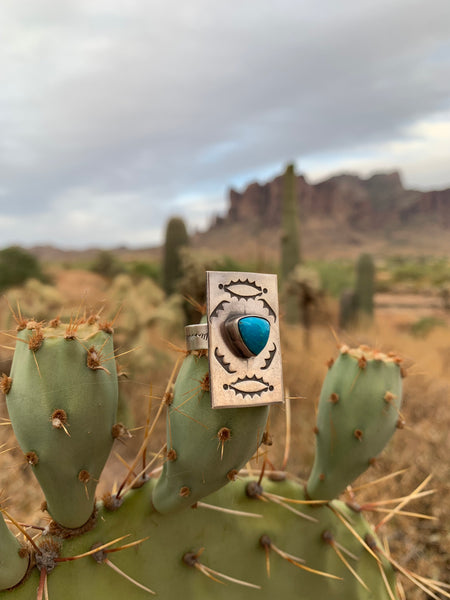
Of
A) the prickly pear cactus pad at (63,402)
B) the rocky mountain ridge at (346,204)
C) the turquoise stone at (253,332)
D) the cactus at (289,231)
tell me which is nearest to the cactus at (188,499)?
the prickly pear cactus pad at (63,402)

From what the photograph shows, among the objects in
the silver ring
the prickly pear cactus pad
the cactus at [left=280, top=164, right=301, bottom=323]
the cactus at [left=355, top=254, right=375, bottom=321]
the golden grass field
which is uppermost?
the cactus at [left=280, top=164, right=301, bottom=323]

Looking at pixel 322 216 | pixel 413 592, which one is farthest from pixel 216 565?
pixel 322 216

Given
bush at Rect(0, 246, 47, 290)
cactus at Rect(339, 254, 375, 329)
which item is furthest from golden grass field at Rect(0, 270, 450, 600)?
bush at Rect(0, 246, 47, 290)

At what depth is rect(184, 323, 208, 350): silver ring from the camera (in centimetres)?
85

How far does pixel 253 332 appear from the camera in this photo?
0.81 m

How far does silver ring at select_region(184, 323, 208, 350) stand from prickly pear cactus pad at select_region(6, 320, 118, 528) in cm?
17

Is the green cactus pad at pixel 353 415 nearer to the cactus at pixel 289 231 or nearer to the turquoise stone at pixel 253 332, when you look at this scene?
the turquoise stone at pixel 253 332

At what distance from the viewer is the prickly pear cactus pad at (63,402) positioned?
2.87 feet

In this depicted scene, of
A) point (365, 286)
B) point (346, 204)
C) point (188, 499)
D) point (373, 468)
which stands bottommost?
point (373, 468)

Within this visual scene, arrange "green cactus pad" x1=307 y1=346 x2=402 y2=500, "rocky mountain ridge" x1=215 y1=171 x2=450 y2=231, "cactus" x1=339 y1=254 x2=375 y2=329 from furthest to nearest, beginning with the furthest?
"rocky mountain ridge" x1=215 y1=171 x2=450 y2=231 < "cactus" x1=339 y1=254 x2=375 y2=329 < "green cactus pad" x1=307 y1=346 x2=402 y2=500

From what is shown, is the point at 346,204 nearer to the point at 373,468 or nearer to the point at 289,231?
the point at 289,231

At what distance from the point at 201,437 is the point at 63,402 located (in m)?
0.27

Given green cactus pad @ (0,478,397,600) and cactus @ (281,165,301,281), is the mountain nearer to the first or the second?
cactus @ (281,165,301,281)

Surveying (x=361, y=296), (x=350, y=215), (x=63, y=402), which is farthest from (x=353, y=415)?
(x=350, y=215)
